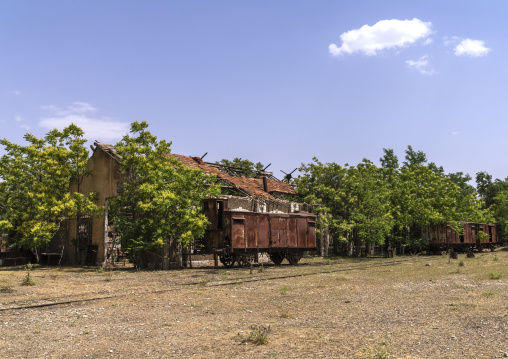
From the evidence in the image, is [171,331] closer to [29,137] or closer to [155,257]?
[155,257]

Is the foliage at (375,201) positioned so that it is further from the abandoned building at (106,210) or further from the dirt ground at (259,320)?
the dirt ground at (259,320)

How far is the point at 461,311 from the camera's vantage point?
28.5 feet

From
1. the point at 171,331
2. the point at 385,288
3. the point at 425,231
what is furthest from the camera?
the point at 425,231

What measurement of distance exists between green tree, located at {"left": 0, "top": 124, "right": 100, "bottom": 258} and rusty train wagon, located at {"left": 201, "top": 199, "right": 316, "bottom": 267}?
653cm

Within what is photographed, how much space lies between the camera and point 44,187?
23.2m

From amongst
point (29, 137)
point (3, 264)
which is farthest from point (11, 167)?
point (3, 264)

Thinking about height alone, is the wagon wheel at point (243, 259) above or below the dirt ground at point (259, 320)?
above

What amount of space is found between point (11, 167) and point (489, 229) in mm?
42162

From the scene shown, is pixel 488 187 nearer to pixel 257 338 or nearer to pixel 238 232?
pixel 238 232

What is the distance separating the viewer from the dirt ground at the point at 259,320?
20.3 ft

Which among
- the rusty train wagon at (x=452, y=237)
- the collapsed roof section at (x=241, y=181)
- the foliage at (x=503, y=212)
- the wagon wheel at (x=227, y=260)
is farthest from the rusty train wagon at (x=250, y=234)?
the foliage at (x=503, y=212)

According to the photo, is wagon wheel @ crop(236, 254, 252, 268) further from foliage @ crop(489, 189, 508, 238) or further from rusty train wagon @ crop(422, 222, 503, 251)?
foliage @ crop(489, 189, 508, 238)

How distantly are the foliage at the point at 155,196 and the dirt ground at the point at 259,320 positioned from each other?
5.99 metres

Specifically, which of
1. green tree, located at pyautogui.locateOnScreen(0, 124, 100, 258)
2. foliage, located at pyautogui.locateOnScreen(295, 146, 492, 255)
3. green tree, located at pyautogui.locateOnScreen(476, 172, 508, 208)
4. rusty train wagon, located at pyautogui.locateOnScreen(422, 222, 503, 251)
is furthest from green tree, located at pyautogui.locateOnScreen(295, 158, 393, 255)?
green tree, located at pyautogui.locateOnScreen(476, 172, 508, 208)
